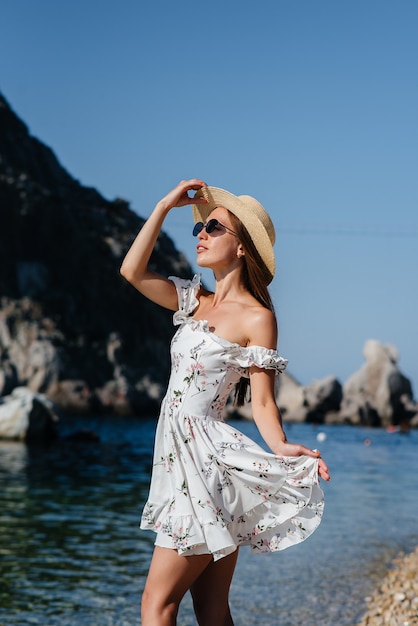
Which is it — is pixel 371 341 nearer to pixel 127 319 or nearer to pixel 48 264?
pixel 127 319

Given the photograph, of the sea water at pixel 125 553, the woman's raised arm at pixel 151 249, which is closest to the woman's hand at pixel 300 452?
the woman's raised arm at pixel 151 249

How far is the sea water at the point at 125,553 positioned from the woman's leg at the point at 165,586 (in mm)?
5805

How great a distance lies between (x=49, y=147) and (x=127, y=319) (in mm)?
29768

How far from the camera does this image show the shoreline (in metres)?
8.59

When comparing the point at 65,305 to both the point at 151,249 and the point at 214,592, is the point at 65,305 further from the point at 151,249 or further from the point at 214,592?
the point at 214,592

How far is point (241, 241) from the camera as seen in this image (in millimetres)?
4566

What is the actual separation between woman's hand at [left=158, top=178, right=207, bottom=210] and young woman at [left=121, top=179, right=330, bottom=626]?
0.08ft

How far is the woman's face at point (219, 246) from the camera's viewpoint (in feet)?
15.0

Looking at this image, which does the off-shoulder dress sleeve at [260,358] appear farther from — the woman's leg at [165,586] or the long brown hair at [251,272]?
the woman's leg at [165,586]

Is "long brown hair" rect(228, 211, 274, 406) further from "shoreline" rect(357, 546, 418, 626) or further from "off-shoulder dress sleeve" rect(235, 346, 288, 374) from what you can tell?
"shoreline" rect(357, 546, 418, 626)

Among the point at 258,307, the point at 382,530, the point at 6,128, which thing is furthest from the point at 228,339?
the point at 6,128

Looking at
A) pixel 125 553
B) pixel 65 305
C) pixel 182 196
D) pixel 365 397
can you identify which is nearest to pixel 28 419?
pixel 125 553

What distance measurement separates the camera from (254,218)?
14.8 feet

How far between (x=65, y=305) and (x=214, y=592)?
83579mm
